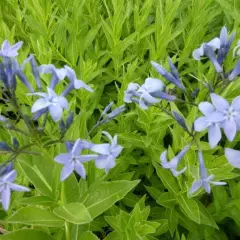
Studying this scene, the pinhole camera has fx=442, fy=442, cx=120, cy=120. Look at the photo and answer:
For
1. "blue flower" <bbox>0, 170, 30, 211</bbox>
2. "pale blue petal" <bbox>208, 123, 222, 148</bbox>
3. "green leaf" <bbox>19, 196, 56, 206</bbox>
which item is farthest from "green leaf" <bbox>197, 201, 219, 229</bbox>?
"blue flower" <bbox>0, 170, 30, 211</bbox>

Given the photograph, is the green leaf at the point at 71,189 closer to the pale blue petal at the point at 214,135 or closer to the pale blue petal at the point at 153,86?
the pale blue petal at the point at 153,86

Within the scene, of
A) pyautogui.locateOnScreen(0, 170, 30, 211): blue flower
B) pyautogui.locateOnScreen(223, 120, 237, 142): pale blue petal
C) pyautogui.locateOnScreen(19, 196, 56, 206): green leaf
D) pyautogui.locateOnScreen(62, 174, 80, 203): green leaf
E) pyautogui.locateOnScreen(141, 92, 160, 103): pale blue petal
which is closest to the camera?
pyautogui.locateOnScreen(223, 120, 237, 142): pale blue petal

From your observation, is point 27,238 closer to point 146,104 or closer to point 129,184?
point 129,184

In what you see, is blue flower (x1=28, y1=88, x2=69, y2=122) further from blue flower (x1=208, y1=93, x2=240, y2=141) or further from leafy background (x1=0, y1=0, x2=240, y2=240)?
blue flower (x1=208, y1=93, x2=240, y2=141)

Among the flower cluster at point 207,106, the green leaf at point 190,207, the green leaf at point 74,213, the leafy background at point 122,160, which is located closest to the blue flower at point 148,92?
the flower cluster at point 207,106

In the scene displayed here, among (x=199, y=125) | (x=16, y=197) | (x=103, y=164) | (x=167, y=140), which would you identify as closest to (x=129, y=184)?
(x=103, y=164)

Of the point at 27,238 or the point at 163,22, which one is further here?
the point at 163,22
